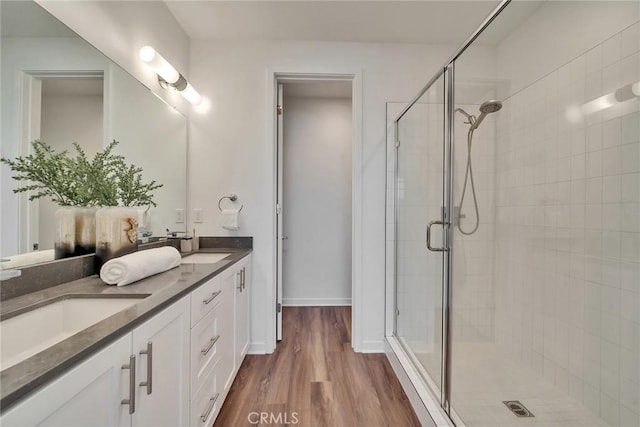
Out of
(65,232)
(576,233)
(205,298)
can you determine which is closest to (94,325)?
(205,298)

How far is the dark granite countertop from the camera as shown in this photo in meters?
0.47

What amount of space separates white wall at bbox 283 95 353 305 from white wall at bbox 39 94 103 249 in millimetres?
2013

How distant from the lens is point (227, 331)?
1.56m

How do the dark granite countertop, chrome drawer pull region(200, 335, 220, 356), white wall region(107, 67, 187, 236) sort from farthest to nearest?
white wall region(107, 67, 187, 236)
chrome drawer pull region(200, 335, 220, 356)
the dark granite countertop

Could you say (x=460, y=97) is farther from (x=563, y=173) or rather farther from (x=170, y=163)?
(x=170, y=163)

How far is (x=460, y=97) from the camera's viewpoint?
4.94 ft

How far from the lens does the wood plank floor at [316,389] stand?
1.45 meters

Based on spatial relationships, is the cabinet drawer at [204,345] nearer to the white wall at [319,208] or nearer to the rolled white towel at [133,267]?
the rolled white towel at [133,267]

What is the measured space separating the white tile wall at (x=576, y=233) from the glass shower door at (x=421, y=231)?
372mm

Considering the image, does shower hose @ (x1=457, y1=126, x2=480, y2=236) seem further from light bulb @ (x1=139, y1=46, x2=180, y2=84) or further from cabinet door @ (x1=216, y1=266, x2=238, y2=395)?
light bulb @ (x1=139, y1=46, x2=180, y2=84)

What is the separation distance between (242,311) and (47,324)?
3.74 ft

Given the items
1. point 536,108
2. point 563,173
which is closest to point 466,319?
point 563,173

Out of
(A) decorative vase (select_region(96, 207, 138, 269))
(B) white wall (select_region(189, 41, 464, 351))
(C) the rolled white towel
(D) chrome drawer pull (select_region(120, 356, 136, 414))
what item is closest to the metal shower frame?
(B) white wall (select_region(189, 41, 464, 351))

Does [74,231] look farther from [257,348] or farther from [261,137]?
[257,348]
